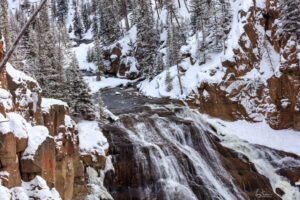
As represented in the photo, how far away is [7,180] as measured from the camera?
553cm

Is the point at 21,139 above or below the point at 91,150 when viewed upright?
above

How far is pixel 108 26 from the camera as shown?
162 feet

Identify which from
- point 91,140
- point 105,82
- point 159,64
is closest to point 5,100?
point 91,140

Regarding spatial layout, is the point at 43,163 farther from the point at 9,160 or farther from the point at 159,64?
the point at 159,64

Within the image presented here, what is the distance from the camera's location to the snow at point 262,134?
17.1 meters

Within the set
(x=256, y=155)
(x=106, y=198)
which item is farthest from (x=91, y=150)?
(x=256, y=155)

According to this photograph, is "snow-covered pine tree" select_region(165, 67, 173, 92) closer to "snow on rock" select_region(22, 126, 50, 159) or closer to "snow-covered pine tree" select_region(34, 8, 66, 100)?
"snow-covered pine tree" select_region(34, 8, 66, 100)

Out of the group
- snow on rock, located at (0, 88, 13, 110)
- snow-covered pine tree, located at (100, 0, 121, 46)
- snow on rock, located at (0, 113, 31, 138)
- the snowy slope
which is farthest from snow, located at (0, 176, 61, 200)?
snow-covered pine tree, located at (100, 0, 121, 46)

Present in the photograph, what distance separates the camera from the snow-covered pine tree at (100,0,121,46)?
49.2 m

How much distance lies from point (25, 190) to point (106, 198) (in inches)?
232

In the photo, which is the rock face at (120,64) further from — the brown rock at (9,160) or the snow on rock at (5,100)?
the brown rock at (9,160)

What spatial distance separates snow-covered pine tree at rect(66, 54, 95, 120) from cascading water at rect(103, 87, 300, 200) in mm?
2260

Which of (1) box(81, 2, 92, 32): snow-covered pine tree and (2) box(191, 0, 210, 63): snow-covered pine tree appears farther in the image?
(1) box(81, 2, 92, 32): snow-covered pine tree

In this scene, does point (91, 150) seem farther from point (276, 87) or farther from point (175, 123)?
point (276, 87)
